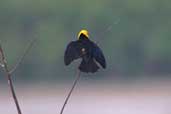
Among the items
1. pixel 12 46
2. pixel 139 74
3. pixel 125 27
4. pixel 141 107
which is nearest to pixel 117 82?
pixel 139 74

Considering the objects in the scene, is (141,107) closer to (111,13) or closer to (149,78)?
(111,13)

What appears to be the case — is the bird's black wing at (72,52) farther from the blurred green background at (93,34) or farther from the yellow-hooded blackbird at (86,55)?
the blurred green background at (93,34)

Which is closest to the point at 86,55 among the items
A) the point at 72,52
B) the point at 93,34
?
the point at 72,52

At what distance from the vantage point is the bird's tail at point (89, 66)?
27.4 inches

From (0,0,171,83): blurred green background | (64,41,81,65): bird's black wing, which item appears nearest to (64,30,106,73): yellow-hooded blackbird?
(64,41,81,65): bird's black wing

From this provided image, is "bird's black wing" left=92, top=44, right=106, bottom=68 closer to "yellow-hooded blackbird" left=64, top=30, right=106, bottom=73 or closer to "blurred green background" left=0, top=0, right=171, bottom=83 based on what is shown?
"yellow-hooded blackbird" left=64, top=30, right=106, bottom=73

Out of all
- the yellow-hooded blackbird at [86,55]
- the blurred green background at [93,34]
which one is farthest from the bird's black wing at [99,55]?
the blurred green background at [93,34]

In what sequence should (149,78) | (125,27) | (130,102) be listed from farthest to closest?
1. (149,78)
2. (125,27)
3. (130,102)

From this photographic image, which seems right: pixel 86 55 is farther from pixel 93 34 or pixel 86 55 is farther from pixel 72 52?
pixel 93 34

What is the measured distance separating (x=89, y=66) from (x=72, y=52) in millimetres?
23

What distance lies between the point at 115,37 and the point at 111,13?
1.22 metres

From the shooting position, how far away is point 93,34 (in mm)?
12156

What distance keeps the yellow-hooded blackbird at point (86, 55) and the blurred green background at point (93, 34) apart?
11.2m

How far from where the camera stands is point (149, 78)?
14414mm
